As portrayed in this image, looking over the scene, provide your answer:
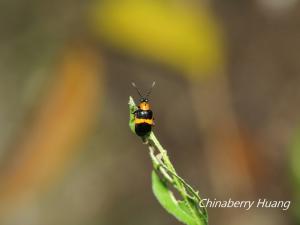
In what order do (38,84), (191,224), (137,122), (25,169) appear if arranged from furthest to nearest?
(38,84), (25,169), (137,122), (191,224)

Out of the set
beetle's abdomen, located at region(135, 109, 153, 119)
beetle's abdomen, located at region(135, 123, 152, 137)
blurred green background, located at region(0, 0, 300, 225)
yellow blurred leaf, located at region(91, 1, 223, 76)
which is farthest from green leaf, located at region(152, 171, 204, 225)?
yellow blurred leaf, located at region(91, 1, 223, 76)

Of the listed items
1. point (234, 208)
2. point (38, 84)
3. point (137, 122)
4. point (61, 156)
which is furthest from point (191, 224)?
point (38, 84)

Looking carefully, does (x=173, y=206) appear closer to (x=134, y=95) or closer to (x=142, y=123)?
(x=142, y=123)

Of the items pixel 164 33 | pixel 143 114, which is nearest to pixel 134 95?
pixel 164 33

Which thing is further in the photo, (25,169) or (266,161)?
(25,169)

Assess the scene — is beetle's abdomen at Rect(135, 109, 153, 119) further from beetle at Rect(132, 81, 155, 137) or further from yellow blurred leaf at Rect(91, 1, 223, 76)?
yellow blurred leaf at Rect(91, 1, 223, 76)

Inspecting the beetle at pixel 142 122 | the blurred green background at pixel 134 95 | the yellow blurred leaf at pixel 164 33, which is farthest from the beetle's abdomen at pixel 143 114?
the yellow blurred leaf at pixel 164 33

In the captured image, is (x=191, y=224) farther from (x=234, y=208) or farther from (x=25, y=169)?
(x=25, y=169)
